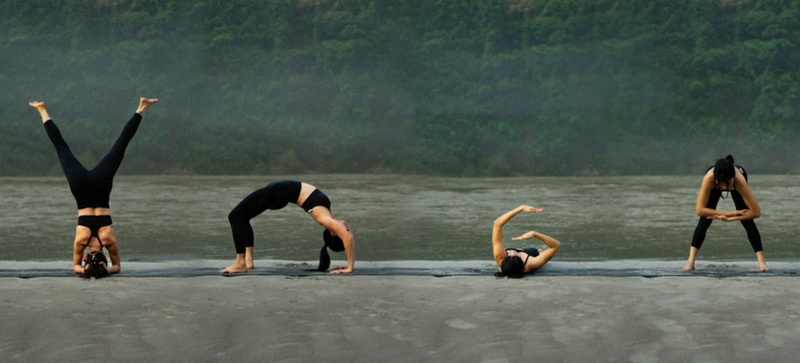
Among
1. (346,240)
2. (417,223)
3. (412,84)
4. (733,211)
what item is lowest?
(417,223)

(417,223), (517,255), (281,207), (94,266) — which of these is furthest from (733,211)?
(417,223)

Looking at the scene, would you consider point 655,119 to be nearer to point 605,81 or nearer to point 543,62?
point 605,81

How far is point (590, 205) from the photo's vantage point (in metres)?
14.5

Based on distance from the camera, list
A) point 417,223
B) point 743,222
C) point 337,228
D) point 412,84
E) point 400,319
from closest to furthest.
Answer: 1. point 400,319
2. point 337,228
3. point 743,222
4. point 417,223
5. point 412,84

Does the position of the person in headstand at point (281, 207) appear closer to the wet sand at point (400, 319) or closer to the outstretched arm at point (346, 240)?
the outstretched arm at point (346, 240)

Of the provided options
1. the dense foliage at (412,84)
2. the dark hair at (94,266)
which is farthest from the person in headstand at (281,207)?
the dense foliage at (412,84)

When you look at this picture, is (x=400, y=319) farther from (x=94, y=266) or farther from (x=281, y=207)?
(x=94, y=266)

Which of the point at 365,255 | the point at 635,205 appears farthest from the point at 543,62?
the point at 365,255

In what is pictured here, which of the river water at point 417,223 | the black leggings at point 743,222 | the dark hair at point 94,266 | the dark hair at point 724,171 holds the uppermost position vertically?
the dark hair at point 724,171

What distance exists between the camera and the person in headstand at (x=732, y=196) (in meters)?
5.21

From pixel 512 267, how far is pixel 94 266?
2372 millimetres

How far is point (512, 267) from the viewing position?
17.1ft

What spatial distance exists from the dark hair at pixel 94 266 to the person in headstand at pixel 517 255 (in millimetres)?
2250

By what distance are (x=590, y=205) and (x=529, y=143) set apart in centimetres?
1440
